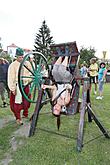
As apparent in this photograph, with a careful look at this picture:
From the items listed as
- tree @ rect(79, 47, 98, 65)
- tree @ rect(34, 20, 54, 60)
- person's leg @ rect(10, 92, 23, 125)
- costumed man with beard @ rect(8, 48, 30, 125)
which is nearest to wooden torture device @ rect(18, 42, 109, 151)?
costumed man with beard @ rect(8, 48, 30, 125)

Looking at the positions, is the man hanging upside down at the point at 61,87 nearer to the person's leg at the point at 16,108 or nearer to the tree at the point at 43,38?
the person's leg at the point at 16,108

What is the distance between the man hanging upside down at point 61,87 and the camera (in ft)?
15.2

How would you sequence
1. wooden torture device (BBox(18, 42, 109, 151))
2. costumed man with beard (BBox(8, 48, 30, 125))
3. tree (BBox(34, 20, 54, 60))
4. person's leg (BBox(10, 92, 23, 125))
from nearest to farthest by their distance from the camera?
1. wooden torture device (BBox(18, 42, 109, 151))
2. costumed man with beard (BBox(8, 48, 30, 125))
3. person's leg (BBox(10, 92, 23, 125))
4. tree (BBox(34, 20, 54, 60))

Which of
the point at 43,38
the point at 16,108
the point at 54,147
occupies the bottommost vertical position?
the point at 54,147

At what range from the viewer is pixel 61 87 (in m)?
4.72

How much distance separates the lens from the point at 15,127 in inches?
215

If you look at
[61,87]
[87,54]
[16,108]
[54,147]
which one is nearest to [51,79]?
[61,87]

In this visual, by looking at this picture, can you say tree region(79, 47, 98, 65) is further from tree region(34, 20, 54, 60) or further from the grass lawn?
the grass lawn

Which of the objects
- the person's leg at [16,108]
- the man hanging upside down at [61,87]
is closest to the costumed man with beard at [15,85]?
the person's leg at [16,108]

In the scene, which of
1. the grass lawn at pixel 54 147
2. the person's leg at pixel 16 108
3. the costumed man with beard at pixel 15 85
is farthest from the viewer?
the person's leg at pixel 16 108

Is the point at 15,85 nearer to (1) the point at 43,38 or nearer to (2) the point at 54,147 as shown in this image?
(2) the point at 54,147

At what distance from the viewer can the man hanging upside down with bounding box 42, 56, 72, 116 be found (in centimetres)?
464

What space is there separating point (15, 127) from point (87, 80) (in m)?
2.00

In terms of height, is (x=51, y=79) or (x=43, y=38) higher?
(x=43, y=38)
